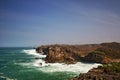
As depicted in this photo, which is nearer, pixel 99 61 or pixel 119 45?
pixel 99 61

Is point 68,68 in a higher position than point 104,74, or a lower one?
lower

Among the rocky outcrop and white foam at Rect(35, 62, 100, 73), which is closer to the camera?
the rocky outcrop

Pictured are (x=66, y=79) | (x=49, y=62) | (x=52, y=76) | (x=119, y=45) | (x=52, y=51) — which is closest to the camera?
(x=66, y=79)

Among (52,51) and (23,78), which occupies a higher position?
(52,51)

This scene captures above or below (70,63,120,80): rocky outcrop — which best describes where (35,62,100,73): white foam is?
below

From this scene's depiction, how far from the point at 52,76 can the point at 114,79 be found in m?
20.3

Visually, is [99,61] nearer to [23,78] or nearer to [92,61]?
[92,61]

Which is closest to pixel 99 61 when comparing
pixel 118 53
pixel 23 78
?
pixel 118 53

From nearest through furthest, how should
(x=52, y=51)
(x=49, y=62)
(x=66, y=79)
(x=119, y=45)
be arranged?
(x=66, y=79)
(x=49, y=62)
(x=52, y=51)
(x=119, y=45)

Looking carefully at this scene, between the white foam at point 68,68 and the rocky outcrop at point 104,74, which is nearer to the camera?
the rocky outcrop at point 104,74

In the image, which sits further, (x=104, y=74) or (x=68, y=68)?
(x=68, y=68)

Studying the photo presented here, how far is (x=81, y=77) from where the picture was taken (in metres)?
44.5

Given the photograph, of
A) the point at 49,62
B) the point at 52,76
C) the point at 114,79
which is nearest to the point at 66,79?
the point at 52,76

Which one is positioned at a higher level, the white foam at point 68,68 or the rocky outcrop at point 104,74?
the rocky outcrop at point 104,74
